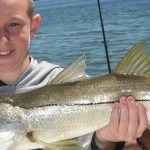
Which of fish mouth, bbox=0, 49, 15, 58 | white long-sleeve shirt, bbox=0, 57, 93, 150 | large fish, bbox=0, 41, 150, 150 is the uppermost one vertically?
fish mouth, bbox=0, 49, 15, 58

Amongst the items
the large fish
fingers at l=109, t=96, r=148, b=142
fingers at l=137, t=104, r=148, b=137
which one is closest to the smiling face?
the large fish

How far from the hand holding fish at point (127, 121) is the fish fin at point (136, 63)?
201 millimetres

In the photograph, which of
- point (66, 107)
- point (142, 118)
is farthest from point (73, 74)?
point (142, 118)

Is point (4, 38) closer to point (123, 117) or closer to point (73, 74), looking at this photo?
point (73, 74)

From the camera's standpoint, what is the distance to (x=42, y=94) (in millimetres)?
2758

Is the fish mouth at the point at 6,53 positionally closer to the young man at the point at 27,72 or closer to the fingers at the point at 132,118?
the young man at the point at 27,72

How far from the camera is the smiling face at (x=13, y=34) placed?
124 inches

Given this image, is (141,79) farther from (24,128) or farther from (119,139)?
(24,128)

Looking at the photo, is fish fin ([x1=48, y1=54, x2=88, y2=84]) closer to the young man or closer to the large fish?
the large fish

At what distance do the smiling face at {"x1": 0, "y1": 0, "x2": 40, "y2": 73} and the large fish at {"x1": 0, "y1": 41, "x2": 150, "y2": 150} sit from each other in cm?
52

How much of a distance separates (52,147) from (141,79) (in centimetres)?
78

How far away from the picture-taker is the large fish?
2.71m

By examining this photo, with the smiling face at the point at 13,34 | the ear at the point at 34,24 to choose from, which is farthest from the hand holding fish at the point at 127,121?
the ear at the point at 34,24

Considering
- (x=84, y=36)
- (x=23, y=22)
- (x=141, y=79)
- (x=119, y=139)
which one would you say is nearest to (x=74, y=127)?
(x=119, y=139)
